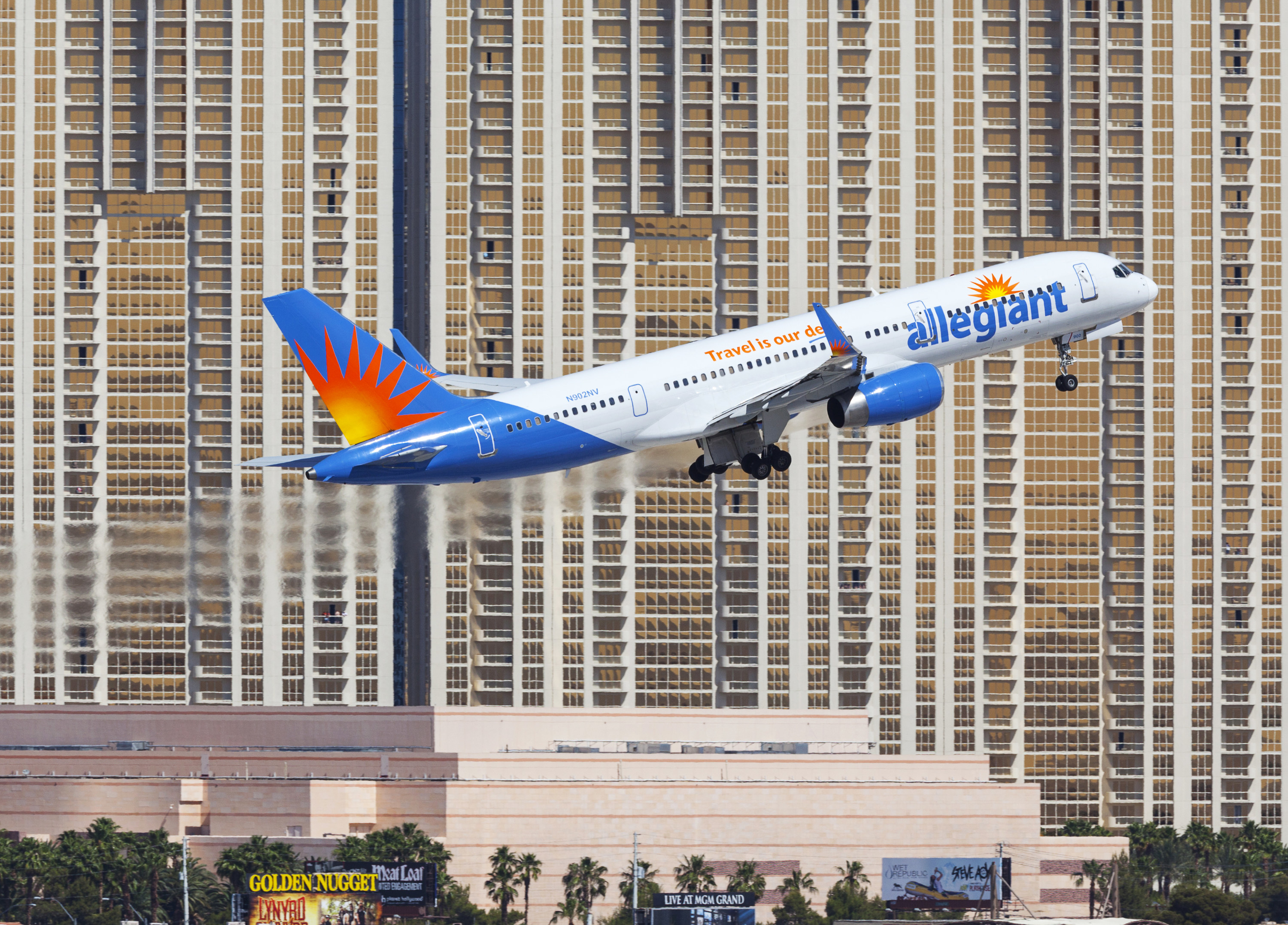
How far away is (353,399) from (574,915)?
335 ft

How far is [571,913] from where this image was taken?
19850cm

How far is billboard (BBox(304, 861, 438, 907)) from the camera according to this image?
187000 mm

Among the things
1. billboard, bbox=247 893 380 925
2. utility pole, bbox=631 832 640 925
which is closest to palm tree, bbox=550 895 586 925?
utility pole, bbox=631 832 640 925

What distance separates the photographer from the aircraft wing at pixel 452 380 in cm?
10769

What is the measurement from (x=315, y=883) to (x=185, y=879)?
995 centimetres

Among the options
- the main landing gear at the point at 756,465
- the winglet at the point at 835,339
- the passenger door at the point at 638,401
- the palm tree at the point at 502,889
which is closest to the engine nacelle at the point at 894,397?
the winglet at the point at 835,339

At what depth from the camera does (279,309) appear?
105 metres

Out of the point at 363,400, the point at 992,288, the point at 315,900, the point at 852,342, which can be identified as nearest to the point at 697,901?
the point at 315,900

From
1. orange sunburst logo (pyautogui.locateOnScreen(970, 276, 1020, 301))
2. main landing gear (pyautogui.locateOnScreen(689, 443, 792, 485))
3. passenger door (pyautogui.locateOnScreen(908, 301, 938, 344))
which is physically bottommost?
main landing gear (pyautogui.locateOnScreen(689, 443, 792, 485))

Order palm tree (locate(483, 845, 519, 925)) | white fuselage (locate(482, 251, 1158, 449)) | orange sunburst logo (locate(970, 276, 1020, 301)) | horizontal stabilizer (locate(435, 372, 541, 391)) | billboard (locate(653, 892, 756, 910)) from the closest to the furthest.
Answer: white fuselage (locate(482, 251, 1158, 449)) → horizontal stabilizer (locate(435, 372, 541, 391)) → orange sunburst logo (locate(970, 276, 1020, 301)) → billboard (locate(653, 892, 756, 910)) → palm tree (locate(483, 845, 519, 925))

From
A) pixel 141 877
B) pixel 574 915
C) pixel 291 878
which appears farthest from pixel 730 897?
pixel 141 877

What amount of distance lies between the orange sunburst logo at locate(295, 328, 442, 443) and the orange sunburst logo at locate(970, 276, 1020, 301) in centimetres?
2603

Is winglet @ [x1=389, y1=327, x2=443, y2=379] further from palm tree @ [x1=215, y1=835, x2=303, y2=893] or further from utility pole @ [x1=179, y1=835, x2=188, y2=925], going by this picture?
palm tree @ [x1=215, y1=835, x2=303, y2=893]

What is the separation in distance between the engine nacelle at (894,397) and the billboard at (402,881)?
88.5 m
